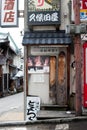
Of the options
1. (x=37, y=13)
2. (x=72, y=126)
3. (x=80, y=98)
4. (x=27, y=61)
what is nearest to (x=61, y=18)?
(x=37, y=13)

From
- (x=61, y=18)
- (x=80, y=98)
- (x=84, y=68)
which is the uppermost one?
(x=61, y=18)

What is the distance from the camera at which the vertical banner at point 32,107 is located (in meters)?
13.6

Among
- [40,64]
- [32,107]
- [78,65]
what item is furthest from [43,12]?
[78,65]

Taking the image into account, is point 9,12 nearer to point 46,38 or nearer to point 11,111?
point 46,38

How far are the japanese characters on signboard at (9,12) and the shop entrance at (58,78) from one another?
2.04m

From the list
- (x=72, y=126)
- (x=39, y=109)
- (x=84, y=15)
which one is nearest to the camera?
(x=72, y=126)

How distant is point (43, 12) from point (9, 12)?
1272mm

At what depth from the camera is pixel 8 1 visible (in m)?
13.5

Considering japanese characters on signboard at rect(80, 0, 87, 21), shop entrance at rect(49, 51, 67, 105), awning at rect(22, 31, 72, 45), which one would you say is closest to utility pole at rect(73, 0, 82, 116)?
japanese characters on signboard at rect(80, 0, 87, 21)

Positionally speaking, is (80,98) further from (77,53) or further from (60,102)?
(60,102)

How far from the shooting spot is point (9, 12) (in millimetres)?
13492

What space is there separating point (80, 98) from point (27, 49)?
4229 mm

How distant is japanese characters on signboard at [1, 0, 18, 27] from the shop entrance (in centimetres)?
204

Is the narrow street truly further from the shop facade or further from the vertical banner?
the shop facade
